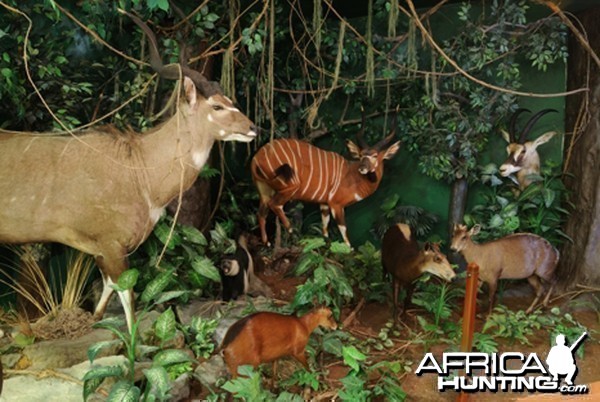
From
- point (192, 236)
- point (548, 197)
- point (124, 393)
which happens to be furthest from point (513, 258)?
point (124, 393)

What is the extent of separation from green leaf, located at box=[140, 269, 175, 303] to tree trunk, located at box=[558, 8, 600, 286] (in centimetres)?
293

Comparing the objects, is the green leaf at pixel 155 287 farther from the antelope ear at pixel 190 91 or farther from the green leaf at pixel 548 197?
the green leaf at pixel 548 197

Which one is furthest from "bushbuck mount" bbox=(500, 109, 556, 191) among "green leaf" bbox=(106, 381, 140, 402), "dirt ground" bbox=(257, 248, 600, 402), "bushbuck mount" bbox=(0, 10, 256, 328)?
"green leaf" bbox=(106, 381, 140, 402)

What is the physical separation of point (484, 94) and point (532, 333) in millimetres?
1799

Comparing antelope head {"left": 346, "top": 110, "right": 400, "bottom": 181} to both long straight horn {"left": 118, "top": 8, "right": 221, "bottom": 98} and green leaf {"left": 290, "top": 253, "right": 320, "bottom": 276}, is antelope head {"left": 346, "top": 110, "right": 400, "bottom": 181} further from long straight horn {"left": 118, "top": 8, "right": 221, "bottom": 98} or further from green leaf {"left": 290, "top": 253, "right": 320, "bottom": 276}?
long straight horn {"left": 118, "top": 8, "right": 221, "bottom": 98}

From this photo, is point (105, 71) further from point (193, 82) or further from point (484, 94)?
point (484, 94)

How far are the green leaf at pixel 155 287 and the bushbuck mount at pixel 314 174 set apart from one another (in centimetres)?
115

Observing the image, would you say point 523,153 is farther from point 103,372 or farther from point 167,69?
point 103,372

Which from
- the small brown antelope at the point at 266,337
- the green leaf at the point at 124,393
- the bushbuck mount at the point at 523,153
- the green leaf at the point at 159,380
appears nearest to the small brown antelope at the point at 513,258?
the bushbuck mount at the point at 523,153

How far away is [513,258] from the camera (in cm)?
363

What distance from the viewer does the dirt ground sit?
284 cm

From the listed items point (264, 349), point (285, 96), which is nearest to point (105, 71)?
point (285, 96)

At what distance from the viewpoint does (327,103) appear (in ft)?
→ 15.5

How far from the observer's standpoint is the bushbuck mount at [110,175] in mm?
2742
